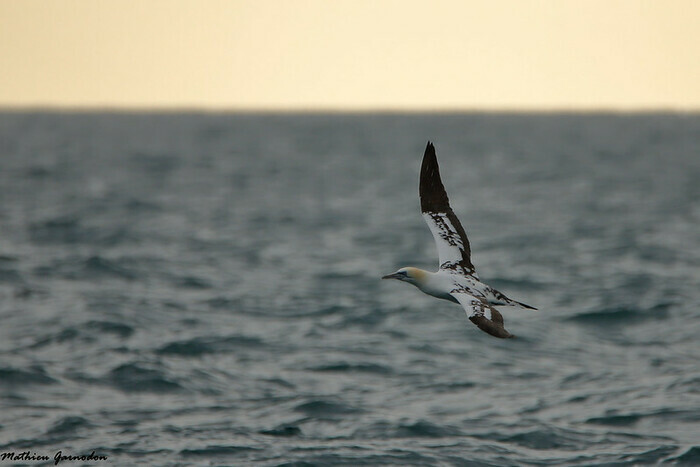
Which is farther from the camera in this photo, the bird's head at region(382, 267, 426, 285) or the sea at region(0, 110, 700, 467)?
the sea at region(0, 110, 700, 467)

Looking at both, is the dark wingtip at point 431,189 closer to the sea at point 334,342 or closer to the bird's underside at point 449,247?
the bird's underside at point 449,247

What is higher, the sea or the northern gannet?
the northern gannet

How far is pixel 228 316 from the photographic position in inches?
933

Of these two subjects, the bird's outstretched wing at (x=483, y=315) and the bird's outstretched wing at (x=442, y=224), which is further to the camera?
the bird's outstretched wing at (x=442, y=224)

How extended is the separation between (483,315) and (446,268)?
2314mm

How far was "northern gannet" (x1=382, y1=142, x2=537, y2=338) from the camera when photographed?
→ 38.4 ft

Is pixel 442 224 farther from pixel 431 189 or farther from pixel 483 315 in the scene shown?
pixel 483 315

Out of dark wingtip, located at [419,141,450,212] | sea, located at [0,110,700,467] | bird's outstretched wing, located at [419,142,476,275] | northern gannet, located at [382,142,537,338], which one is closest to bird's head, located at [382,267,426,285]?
northern gannet, located at [382,142,537,338]

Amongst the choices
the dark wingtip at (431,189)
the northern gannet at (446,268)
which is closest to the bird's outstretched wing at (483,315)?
the northern gannet at (446,268)

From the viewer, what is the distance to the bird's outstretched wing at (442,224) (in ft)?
41.7

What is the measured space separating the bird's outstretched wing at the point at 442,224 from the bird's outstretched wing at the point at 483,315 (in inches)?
45.6

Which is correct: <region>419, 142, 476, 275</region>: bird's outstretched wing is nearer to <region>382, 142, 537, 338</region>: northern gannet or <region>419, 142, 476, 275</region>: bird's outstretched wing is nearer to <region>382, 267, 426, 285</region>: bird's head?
<region>382, 142, 537, 338</region>: northern gannet

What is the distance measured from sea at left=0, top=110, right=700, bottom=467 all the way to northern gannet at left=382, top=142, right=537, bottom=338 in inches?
134

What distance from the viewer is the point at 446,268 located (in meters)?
12.7
